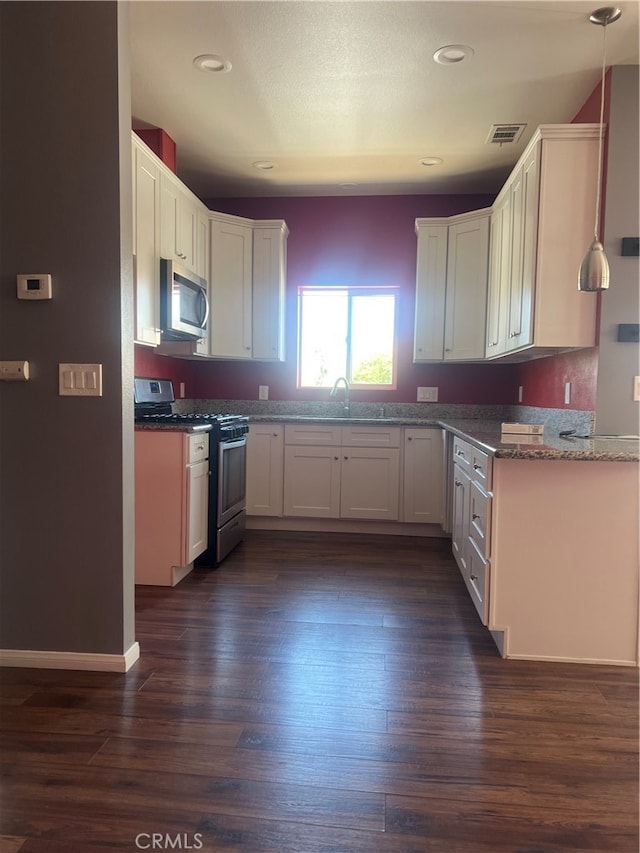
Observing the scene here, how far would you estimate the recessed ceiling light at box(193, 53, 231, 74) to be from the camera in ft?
9.09

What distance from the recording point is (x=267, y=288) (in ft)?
15.1

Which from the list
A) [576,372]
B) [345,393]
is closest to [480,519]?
[576,372]

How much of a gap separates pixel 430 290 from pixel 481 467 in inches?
89.7

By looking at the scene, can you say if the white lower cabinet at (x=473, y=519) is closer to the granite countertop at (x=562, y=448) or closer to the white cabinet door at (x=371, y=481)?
the granite countertop at (x=562, y=448)

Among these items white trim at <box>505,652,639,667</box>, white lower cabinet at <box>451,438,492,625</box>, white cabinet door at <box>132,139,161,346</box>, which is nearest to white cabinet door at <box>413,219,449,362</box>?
white lower cabinet at <box>451,438,492,625</box>

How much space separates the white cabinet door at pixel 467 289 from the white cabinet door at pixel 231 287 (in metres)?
1.66

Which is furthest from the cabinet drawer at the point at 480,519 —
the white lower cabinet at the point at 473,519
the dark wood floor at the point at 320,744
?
the dark wood floor at the point at 320,744

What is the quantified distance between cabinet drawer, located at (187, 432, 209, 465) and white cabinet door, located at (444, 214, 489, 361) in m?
2.20

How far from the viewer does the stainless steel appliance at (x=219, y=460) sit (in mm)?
3459

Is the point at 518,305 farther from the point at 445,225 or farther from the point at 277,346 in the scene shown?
the point at 277,346

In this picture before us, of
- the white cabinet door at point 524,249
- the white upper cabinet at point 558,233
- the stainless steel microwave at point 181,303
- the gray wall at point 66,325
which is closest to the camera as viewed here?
the gray wall at point 66,325

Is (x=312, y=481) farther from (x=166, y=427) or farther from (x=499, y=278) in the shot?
(x=499, y=278)

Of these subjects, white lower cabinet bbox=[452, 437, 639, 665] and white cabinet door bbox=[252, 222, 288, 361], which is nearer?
white lower cabinet bbox=[452, 437, 639, 665]

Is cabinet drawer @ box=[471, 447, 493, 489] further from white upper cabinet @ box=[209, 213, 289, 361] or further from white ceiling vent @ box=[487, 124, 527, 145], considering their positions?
white upper cabinet @ box=[209, 213, 289, 361]
